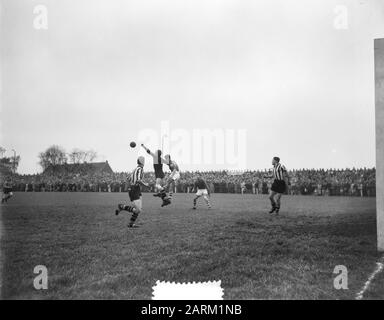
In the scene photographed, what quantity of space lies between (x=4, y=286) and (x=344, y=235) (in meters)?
6.76

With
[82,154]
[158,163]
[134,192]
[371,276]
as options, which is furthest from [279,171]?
[82,154]

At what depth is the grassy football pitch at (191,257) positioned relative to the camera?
4637 millimetres

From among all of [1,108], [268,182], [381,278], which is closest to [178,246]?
[381,278]

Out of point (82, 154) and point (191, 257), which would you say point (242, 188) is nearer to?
point (82, 154)

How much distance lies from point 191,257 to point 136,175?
2.39 m

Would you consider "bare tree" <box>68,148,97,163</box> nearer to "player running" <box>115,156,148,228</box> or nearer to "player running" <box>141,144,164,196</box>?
"player running" <box>115,156,148,228</box>

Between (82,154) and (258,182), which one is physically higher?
(82,154)

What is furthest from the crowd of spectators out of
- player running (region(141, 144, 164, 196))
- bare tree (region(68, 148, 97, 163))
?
player running (region(141, 144, 164, 196))

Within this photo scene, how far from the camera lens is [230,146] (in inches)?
290

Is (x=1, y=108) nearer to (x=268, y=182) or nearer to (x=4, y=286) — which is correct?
(x=4, y=286)

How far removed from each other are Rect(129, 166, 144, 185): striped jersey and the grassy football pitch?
49.1 inches

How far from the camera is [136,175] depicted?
288 inches

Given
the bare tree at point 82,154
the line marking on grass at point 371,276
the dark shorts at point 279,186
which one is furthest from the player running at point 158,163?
the line marking on grass at point 371,276

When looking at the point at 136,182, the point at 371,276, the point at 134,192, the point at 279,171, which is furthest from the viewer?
the point at 279,171
